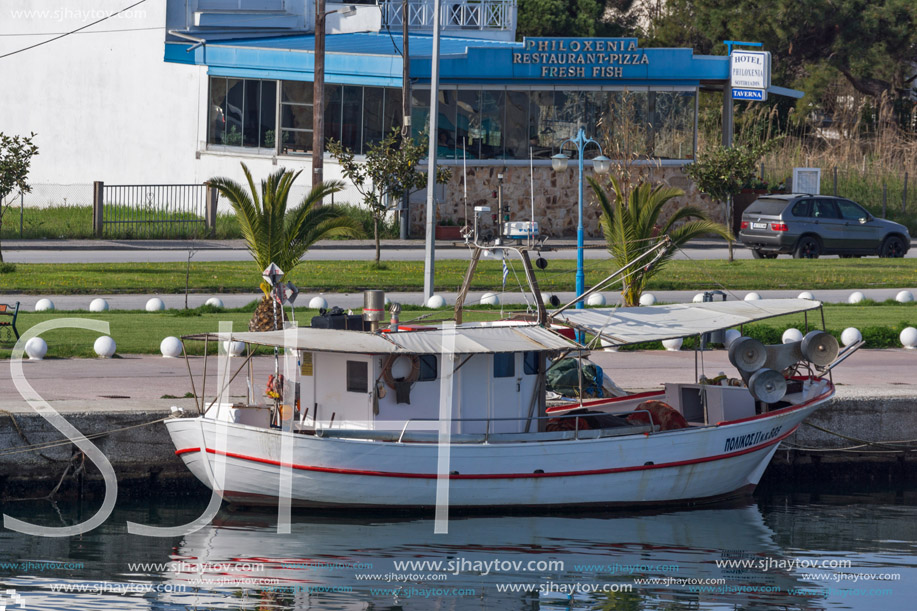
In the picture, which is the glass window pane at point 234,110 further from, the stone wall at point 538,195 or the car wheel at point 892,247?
the car wheel at point 892,247

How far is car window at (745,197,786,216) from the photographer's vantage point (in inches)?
1408

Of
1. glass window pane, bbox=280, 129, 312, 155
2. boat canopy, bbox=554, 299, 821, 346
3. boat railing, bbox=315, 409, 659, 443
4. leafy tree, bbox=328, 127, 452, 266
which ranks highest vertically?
glass window pane, bbox=280, 129, 312, 155

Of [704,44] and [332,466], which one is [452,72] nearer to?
[704,44]

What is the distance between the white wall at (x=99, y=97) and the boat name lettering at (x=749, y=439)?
32637mm

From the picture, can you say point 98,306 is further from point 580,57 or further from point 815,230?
point 580,57

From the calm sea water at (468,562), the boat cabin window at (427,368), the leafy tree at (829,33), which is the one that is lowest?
the calm sea water at (468,562)

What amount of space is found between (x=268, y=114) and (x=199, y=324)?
23.0 m

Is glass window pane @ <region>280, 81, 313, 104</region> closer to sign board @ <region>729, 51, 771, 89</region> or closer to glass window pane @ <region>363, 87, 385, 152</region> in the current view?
glass window pane @ <region>363, 87, 385, 152</region>

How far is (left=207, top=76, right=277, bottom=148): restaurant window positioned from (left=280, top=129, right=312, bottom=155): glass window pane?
505 millimetres

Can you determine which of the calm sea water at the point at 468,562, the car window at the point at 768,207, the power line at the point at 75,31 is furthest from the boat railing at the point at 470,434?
the power line at the point at 75,31

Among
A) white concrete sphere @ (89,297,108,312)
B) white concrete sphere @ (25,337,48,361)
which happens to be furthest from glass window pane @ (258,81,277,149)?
white concrete sphere @ (25,337,48,361)

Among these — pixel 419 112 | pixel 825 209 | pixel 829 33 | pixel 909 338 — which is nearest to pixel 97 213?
pixel 419 112

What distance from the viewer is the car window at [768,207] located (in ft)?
117

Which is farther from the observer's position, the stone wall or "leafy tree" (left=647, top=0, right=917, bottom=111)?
"leafy tree" (left=647, top=0, right=917, bottom=111)
